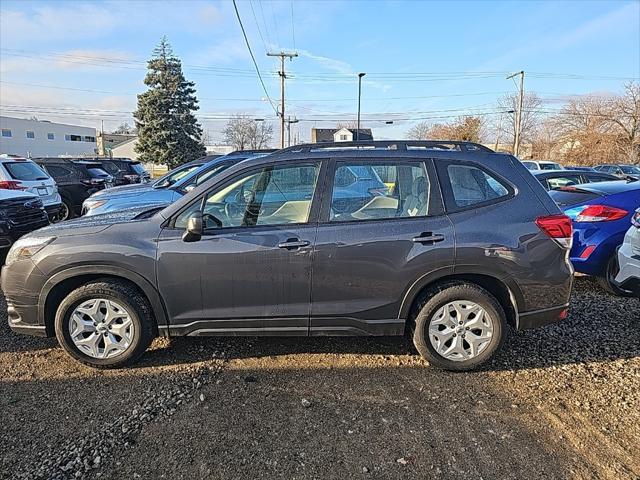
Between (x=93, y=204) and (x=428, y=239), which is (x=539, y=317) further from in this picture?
(x=93, y=204)

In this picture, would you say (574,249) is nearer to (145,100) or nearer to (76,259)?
(76,259)

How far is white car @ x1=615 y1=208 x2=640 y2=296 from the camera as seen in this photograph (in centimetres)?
422

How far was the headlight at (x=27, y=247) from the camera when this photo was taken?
11.6 ft

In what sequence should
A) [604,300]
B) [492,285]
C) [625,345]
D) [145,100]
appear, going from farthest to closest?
[145,100]
[604,300]
[625,345]
[492,285]

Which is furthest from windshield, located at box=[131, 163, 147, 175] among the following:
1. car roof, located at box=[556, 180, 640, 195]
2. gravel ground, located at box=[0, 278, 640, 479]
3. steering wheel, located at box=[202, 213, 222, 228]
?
car roof, located at box=[556, 180, 640, 195]

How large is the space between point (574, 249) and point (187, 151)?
40.4m

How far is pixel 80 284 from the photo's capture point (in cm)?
362

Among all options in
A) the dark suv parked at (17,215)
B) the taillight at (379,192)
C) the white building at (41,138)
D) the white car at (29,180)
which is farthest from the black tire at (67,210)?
the white building at (41,138)

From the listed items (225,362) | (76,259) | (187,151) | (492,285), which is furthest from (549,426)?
(187,151)

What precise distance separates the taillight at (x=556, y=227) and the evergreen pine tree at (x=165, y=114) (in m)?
40.6

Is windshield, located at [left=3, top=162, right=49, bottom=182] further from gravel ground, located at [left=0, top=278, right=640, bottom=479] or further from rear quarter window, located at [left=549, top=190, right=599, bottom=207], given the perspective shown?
rear quarter window, located at [left=549, top=190, right=599, bottom=207]

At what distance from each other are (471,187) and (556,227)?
721mm

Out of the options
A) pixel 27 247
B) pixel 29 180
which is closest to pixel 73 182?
pixel 29 180

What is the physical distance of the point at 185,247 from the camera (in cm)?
343
